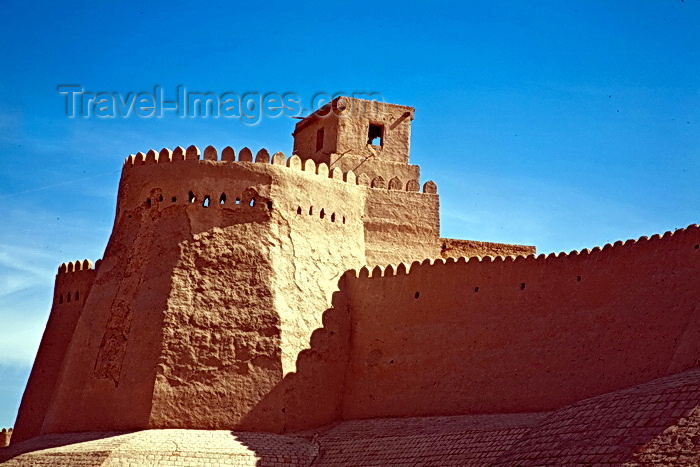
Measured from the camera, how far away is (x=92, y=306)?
23297 mm

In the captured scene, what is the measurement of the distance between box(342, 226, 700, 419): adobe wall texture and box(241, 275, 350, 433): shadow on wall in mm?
229

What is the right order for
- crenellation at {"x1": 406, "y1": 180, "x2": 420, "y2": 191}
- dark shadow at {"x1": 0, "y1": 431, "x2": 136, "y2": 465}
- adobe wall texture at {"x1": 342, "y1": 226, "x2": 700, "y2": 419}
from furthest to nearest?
crenellation at {"x1": 406, "y1": 180, "x2": 420, "y2": 191}, dark shadow at {"x1": 0, "y1": 431, "x2": 136, "y2": 465}, adobe wall texture at {"x1": 342, "y1": 226, "x2": 700, "y2": 419}

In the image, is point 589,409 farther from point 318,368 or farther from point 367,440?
point 318,368

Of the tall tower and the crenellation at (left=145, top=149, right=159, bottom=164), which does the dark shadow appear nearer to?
the tall tower

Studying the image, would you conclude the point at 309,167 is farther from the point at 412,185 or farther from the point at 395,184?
the point at 412,185

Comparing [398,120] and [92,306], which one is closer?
[92,306]

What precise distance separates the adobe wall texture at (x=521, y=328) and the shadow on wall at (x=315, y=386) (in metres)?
0.23

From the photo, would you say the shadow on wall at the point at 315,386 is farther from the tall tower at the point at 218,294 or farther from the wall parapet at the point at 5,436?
the wall parapet at the point at 5,436

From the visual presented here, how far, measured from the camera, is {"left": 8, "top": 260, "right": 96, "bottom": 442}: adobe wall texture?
2498 cm

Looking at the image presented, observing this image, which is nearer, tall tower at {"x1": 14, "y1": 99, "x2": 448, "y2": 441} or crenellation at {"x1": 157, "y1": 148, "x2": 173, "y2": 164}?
tall tower at {"x1": 14, "y1": 99, "x2": 448, "y2": 441}

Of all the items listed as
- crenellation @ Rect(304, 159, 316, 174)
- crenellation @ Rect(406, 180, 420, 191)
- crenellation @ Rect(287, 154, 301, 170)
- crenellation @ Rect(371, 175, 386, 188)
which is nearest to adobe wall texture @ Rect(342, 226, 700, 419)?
crenellation @ Rect(304, 159, 316, 174)

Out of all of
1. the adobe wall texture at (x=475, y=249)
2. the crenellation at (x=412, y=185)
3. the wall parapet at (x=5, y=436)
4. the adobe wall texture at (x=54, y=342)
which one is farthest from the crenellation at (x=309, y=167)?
the wall parapet at (x=5, y=436)

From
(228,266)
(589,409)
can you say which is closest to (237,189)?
(228,266)

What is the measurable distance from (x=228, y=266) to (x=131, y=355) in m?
2.49
